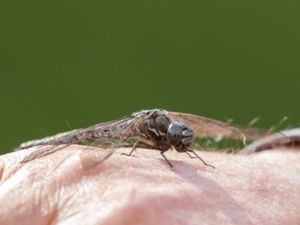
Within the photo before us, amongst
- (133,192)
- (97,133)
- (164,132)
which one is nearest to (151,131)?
(164,132)

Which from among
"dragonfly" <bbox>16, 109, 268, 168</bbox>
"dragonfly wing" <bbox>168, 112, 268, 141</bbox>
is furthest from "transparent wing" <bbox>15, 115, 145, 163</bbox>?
"dragonfly wing" <bbox>168, 112, 268, 141</bbox>

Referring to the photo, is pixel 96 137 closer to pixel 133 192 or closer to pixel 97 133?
pixel 97 133

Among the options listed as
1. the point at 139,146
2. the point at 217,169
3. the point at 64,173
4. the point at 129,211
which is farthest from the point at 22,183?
the point at 217,169

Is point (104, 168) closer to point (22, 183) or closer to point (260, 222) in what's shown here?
point (22, 183)

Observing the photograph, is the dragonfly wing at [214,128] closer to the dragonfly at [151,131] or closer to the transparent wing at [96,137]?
the dragonfly at [151,131]

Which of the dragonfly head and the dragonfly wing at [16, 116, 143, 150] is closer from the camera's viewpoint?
the dragonfly wing at [16, 116, 143, 150]

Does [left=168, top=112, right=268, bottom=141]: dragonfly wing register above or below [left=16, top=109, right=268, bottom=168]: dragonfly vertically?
below

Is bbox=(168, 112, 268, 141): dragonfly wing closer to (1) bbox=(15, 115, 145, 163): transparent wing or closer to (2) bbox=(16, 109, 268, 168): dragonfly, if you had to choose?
(2) bbox=(16, 109, 268, 168): dragonfly
